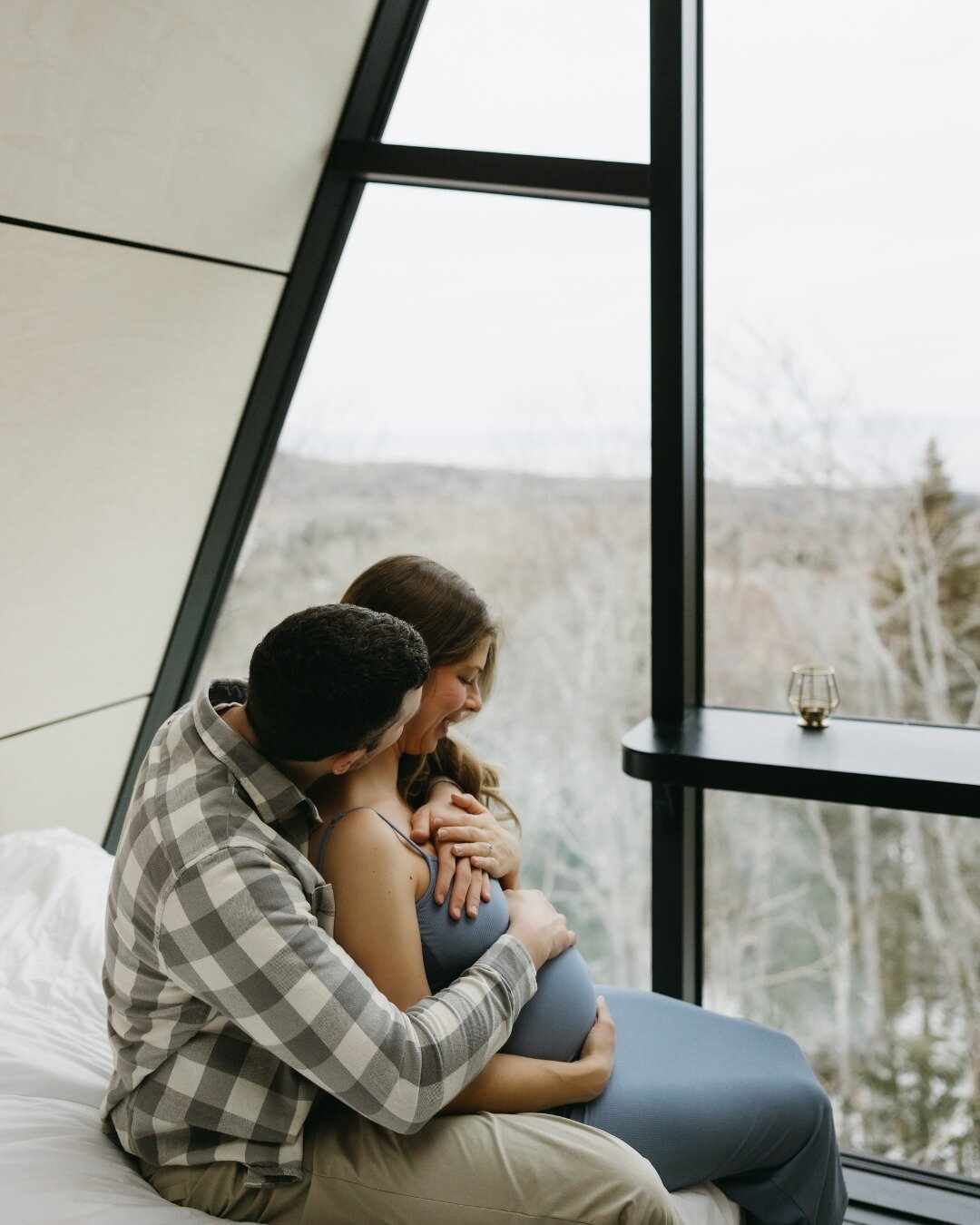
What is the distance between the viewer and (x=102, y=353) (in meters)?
1.85

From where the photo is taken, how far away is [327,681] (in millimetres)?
1111

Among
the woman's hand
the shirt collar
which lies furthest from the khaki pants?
the shirt collar

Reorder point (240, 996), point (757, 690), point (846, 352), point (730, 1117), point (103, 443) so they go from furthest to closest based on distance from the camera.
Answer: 1. point (757, 690)
2. point (846, 352)
3. point (103, 443)
4. point (730, 1117)
5. point (240, 996)

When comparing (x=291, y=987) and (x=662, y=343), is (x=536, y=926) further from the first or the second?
(x=662, y=343)

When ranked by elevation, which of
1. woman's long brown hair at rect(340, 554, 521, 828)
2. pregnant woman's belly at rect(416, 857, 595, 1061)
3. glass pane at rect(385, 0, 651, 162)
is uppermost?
glass pane at rect(385, 0, 651, 162)

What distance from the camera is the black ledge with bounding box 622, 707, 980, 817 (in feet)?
5.48

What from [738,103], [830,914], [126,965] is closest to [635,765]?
[126,965]

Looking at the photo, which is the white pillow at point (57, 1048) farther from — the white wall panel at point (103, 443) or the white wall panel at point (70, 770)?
the white wall panel at point (103, 443)

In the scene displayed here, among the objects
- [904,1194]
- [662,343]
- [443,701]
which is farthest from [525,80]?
[904,1194]

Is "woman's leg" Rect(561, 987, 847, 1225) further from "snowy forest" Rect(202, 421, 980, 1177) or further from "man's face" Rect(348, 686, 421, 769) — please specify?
"snowy forest" Rect(202, 421, 980, 1177)

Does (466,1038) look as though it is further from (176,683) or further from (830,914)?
(830,914)

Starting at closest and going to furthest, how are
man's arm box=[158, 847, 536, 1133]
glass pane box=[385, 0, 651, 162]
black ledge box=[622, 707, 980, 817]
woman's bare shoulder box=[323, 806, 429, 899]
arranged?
1. man's arm box=[158, 847, 536, 1133]
2. woman's bare shoulder box=[323, 806, 429, 899]
3. black ledge box=[622, 707, 980, 817]
4. glass pane box=[385, 0, 651, 162]

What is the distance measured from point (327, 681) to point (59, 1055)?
2.54ft

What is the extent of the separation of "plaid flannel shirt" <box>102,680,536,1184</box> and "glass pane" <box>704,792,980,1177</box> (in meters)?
1.96
